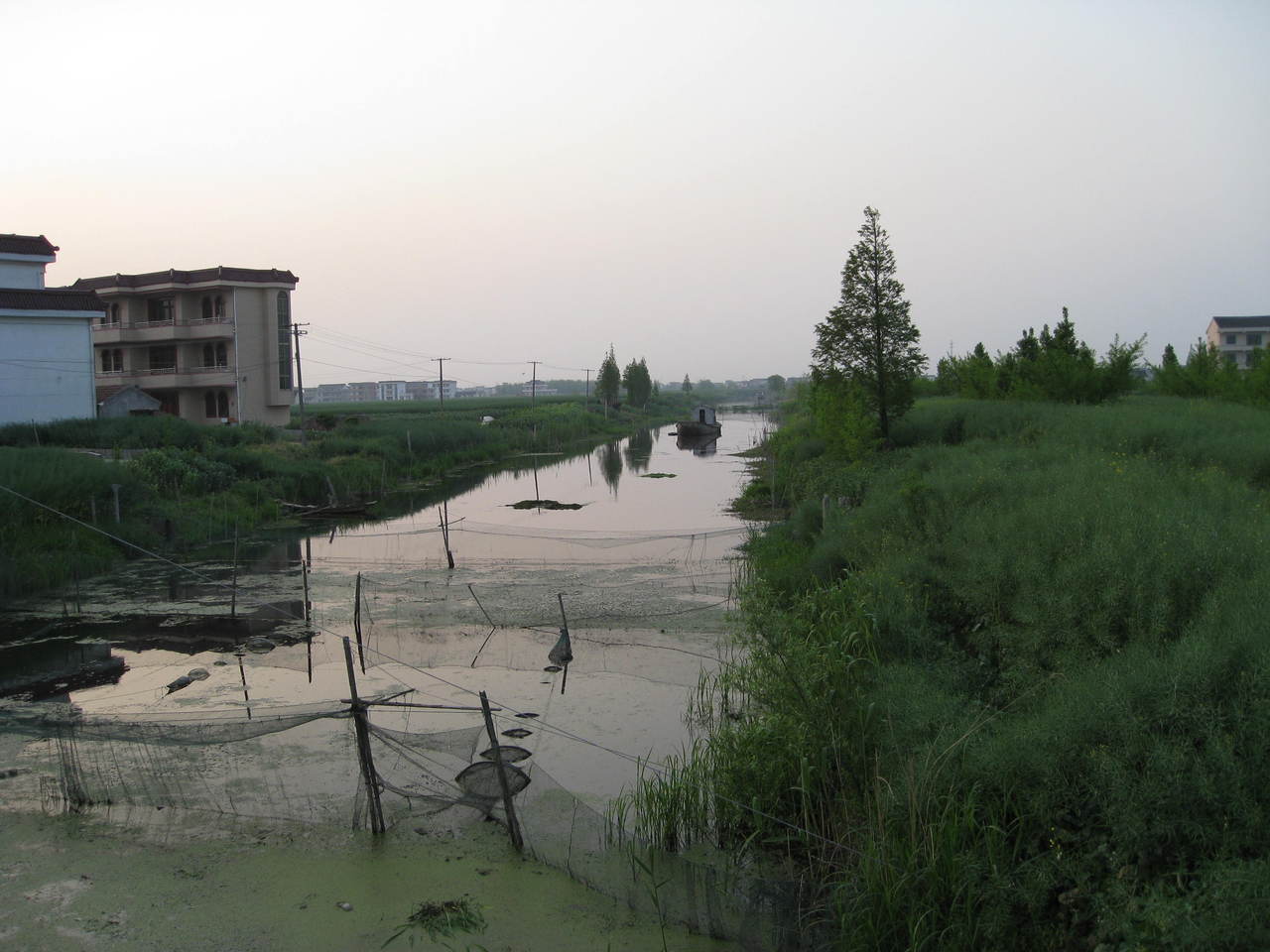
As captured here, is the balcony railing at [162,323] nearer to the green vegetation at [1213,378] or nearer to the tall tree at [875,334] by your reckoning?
the tall tree at [875,334]

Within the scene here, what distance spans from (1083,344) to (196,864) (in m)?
27.1

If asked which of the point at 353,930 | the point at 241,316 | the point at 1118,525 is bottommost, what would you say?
the point at 353,930

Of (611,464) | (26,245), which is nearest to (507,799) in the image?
(26,245)

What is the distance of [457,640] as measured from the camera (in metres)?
12.1

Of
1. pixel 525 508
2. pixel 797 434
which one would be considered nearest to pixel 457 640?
pixel 525 508

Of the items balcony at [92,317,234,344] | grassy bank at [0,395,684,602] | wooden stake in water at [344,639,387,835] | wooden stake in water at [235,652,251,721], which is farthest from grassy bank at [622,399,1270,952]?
balcony at [92,317,234,344]

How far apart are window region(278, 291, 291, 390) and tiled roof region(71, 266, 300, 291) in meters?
0.78

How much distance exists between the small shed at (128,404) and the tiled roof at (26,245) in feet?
17.7

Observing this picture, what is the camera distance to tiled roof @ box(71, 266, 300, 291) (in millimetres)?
37031

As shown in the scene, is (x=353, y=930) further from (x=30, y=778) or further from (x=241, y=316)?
(x=241, y=316)

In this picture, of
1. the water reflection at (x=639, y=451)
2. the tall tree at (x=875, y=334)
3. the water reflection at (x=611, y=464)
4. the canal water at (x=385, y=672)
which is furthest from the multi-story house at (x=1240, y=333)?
the canal water at (x=385, y=672)

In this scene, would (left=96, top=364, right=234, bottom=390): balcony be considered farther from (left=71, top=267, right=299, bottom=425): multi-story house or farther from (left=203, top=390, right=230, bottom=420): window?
(left=203, top=390, right=230, bottom=420): window

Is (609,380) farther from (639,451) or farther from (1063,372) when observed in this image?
(1063,372)

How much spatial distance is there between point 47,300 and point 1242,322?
63613 mm
